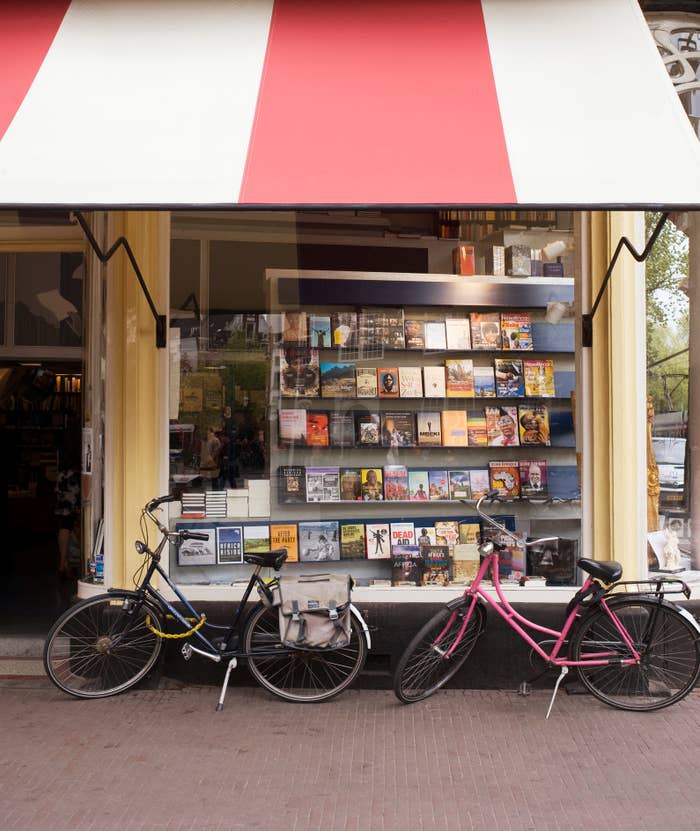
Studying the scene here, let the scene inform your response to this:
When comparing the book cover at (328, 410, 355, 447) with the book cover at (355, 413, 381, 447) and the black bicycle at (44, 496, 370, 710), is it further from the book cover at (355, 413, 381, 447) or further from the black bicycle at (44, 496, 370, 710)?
the black bicycle at (44, 496, 370, 710)

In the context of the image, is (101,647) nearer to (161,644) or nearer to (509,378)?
(161,644)

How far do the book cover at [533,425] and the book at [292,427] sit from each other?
1599 millimetres

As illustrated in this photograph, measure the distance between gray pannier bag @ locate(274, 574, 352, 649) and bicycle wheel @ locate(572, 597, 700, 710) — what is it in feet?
4.76

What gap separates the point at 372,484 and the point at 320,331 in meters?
1.19

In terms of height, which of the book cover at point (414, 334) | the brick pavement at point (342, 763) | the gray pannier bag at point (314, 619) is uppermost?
the book cover at point (414, 334)

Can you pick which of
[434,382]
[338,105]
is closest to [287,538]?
[434,382]

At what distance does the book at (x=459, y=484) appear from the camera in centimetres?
630

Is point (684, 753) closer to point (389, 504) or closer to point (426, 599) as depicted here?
point (426, 599)

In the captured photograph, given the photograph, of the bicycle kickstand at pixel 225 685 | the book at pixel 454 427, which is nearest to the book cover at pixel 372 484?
the book at pixel 454 427

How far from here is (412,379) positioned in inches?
250

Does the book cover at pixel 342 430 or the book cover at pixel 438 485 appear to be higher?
the book cover at pixel 342 430

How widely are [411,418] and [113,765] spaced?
310cm

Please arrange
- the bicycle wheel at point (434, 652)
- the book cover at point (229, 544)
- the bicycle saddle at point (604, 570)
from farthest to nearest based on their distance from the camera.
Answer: the book cover at point (229, 544)
the bicycle wheel at point (434, 652)
the bicycle saddle at point (604, 570)

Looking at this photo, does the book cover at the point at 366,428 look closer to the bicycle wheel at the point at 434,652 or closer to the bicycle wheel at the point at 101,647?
the bicycle wheel at the point at 434,652
